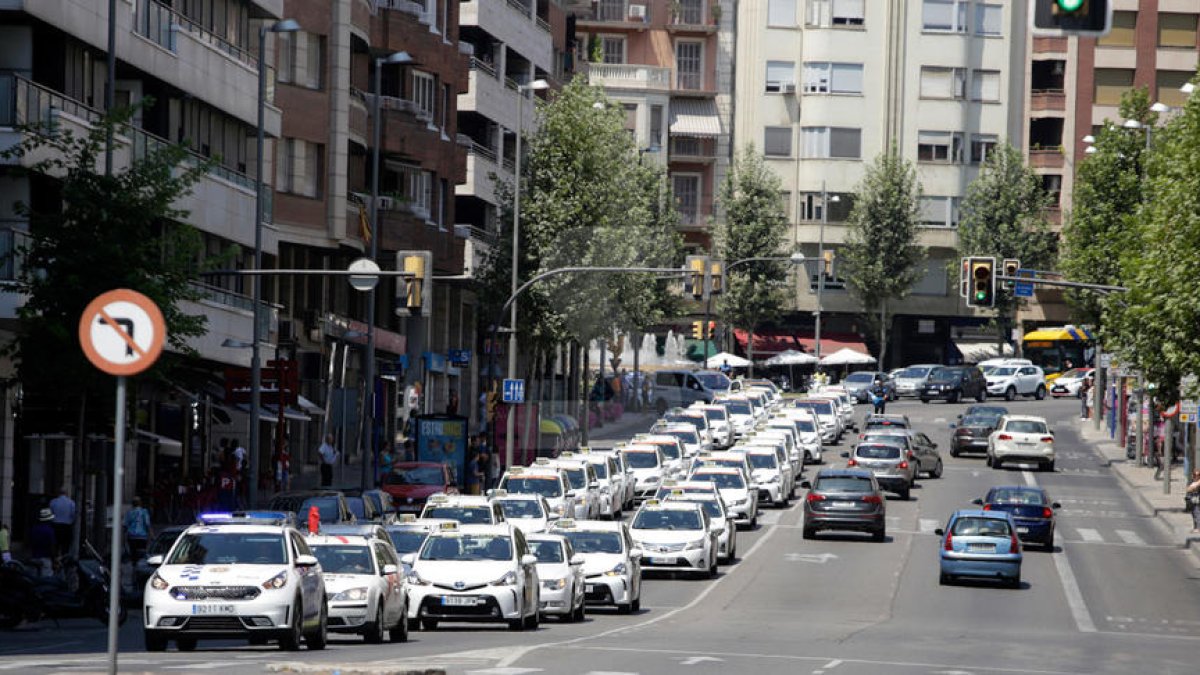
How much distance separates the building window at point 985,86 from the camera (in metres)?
112

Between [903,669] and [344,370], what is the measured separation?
4163 cm

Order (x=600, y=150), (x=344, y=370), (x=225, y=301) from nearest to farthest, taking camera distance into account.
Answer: (x=225, y=301), (x=344, y=370), (x=600, y=150)

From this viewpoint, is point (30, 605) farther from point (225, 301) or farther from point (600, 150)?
point (600, 150)

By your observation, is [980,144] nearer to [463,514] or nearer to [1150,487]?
[1150,487]

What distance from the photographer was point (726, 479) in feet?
177

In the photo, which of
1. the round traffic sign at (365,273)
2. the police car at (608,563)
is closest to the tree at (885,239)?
the round traffic sign at (365,273)

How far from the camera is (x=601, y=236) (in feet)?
226

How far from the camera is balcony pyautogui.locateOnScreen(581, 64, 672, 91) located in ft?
370

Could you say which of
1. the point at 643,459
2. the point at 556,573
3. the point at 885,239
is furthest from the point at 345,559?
the point at 885,239

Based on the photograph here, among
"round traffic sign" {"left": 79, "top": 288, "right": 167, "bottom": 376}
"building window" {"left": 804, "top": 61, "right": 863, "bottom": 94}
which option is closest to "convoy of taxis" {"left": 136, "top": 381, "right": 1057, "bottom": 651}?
"round traffic sign" {"left": 79, "top": 288, "right": 167, "bottom": 376}

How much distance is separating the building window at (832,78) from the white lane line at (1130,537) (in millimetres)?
60062

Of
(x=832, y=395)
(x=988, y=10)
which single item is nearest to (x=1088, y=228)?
(x=832, y=395)

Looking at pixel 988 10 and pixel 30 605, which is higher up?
pixel 988 10

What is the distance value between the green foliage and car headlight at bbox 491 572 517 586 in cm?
7180
